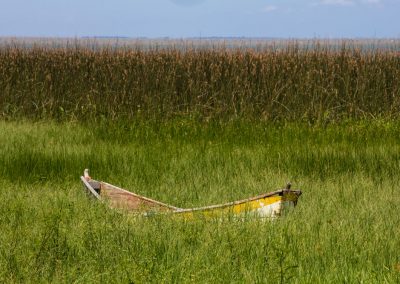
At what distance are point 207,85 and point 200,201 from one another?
951cm

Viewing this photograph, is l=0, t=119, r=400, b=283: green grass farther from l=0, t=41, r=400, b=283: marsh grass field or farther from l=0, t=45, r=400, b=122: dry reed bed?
l=0, t=45, r=400, b=122: dry reed bed

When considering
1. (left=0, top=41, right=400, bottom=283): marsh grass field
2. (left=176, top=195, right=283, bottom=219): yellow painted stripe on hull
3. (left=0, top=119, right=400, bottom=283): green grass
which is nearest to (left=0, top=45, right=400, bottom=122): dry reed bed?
(left=0, top=41, right=400, bottom=283): marsh grass field

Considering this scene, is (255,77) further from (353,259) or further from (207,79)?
(353,259)

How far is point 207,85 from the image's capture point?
17766mm

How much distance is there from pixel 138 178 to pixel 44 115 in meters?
7.09

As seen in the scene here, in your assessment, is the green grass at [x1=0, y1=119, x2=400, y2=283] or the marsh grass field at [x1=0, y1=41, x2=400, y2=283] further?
the marsh grass field at [x1=0, y1=41, x2=400, y2=283]

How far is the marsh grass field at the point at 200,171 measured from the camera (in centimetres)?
559

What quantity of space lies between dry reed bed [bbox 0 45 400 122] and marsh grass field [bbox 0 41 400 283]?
0.06m

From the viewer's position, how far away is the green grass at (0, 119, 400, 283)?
5453 millimetres

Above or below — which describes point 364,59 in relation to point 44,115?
above

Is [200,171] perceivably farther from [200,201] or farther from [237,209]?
[237,209]

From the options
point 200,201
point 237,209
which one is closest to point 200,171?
point 200,201

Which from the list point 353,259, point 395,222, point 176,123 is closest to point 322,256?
point 353,259

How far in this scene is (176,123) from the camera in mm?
14844
